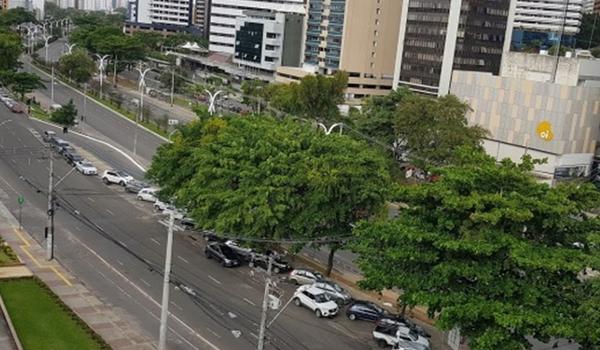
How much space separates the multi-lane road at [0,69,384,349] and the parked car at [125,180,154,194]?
0.91 meters

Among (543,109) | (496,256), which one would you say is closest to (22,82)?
(543,109)

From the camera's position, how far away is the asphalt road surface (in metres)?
34.7

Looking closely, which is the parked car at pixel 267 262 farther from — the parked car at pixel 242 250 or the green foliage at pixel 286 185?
the green foliage at pixel 286 185

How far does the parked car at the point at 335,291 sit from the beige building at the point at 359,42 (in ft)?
292

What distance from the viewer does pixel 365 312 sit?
123 ft

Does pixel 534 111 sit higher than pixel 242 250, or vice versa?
pixel 534 111

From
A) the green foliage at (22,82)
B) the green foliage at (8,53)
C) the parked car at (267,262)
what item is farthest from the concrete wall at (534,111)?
the green foliage at (8,53)

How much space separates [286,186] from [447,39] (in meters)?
73.0

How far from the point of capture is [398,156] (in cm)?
7575

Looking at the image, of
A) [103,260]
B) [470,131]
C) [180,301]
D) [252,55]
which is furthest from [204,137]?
[252,55]

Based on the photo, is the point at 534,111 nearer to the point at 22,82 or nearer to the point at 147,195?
the point at 147,195

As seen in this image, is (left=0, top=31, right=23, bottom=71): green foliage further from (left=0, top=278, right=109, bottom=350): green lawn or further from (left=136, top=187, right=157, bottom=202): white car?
(left=0, top=278, right=109, bottom=350): green lawn

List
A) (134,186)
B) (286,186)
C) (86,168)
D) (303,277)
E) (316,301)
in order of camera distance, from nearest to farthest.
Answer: (316,301), (286,186), (303,277), (134,186), (86,168)

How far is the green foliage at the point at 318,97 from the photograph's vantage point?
8412 centimetres
